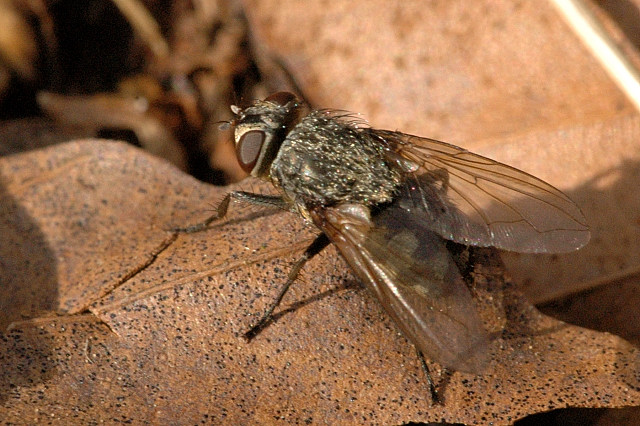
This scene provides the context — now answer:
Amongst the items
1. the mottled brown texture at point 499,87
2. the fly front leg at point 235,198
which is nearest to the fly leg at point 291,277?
the fly front leg at point 235,198

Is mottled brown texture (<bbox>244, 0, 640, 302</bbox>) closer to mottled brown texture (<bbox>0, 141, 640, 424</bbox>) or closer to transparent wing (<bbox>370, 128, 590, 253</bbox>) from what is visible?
transparent wing (<bbox>370, 128, 590, 253</bbox>)

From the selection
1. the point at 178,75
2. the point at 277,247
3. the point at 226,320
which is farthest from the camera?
the point at 178,75

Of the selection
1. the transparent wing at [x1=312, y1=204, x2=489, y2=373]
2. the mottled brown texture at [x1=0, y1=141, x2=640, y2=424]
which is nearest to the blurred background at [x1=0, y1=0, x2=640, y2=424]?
the mottled brown texture at [x1=0, y1=141, x2=640, y2=424]

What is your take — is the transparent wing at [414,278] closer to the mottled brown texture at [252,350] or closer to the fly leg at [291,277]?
the fly leg at [291,277]

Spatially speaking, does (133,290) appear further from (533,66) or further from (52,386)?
(533,66)

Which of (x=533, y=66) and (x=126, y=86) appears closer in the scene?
(x=533, y=66)

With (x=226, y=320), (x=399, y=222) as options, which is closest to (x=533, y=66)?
(x=399, y=222)
